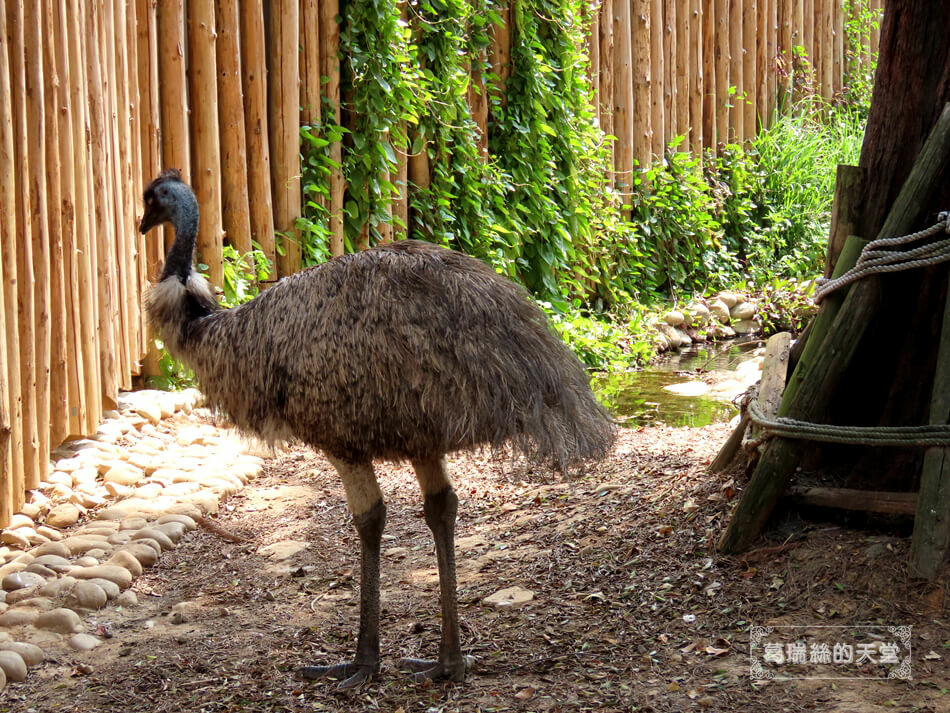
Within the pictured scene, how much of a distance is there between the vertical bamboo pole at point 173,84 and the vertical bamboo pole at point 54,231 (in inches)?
51.0

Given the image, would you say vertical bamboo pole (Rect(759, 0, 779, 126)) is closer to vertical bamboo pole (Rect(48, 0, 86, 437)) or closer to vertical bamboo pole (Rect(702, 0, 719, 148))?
vertical bamboo pole (Rect(702, 0, 719, 148))

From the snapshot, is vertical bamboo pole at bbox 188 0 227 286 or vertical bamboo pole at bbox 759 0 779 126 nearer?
vertical bamboo pole at bbox 188 0 227 286

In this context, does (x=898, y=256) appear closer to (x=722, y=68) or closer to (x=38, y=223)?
(x=38, y=223)

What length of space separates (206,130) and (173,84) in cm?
36

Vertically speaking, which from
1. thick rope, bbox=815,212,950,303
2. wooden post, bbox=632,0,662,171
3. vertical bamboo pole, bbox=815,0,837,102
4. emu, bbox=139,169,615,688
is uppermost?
vertical bamboo pole, bbox=815,0,837,102

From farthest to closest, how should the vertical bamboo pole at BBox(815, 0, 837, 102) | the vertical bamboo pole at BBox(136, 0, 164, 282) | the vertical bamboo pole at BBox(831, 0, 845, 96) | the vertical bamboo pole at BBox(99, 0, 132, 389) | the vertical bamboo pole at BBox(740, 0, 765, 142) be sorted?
the vertical bamboo pole at BBox(831, 0, 845, 96) < the vertical bamboo pole at BBox(815, 0, 837, 102) < the vertical bamboo pole at BBox(740, 0, 765, 142) < the vertical bamboo pole at BBox(136, 0, 164, 282) < the vertical bamboo pole at BBox(99, 0, 132, 389)

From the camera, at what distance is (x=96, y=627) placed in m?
4.53

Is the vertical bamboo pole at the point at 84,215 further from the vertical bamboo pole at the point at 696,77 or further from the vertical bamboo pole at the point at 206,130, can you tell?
the vertical bamboo pole at the point at 696,77

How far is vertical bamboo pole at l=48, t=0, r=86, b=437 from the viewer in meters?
5.65

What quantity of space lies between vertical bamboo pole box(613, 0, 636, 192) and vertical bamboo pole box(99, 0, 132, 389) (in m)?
5.48

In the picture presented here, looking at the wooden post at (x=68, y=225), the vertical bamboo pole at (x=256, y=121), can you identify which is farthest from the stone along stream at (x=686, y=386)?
the wooden post at (x=68, y=225)

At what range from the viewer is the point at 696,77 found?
11.7m

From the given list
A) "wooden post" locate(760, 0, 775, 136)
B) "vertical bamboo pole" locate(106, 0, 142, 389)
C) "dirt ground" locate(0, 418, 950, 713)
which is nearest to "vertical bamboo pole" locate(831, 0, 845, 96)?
"wooden post" locate(760, 0, 775, 136)

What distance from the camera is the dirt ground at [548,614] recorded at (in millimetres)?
3662
